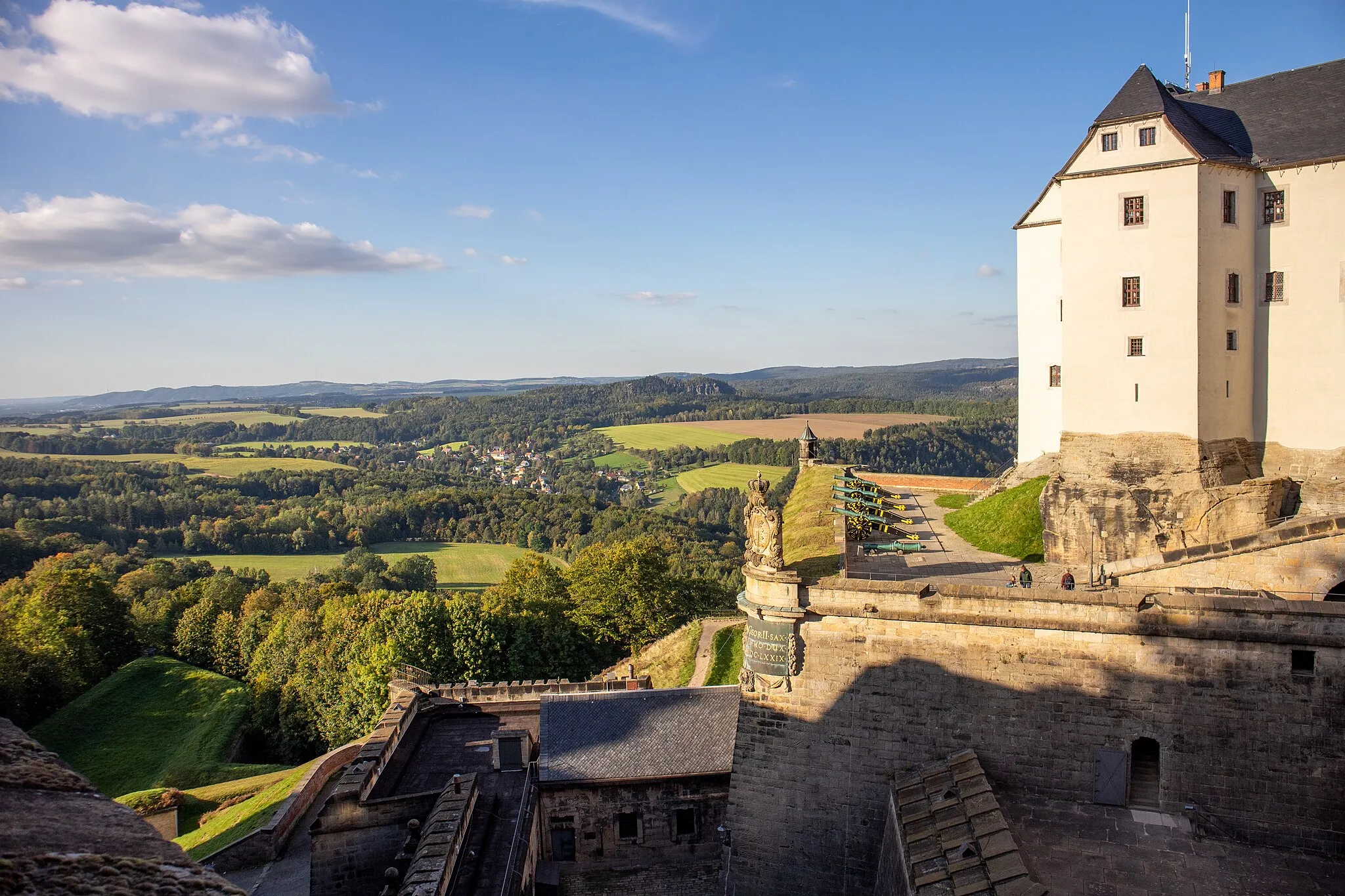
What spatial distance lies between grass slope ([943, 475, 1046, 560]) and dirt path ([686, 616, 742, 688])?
11.9 meters

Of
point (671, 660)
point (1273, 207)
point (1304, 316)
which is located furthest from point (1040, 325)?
point (671, 660)

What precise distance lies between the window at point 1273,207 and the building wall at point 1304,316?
135 millimetres

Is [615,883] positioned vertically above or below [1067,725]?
below

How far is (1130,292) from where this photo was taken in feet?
76.1

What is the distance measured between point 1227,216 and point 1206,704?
14464 millimetres

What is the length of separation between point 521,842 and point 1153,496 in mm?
18701

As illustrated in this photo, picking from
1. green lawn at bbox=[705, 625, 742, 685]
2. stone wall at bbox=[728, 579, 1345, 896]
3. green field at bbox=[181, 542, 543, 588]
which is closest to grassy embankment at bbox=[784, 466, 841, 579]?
stone wall at bbox=[728, 579, 1345, 896]

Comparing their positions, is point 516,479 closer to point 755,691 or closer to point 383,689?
point 383,689

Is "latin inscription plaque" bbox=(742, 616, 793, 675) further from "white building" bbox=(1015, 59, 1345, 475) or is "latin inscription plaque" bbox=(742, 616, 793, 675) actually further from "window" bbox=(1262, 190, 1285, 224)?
"window" bbox=(1262, 190, 1285, 224)

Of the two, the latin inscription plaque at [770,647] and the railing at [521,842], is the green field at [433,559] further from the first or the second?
the latin inscription plaque at [770,647]

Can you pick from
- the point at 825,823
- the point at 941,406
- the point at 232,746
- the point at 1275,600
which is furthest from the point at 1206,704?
the point at 941,406

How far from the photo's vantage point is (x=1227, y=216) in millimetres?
22484

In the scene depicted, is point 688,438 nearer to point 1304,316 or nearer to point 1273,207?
point 1273,207

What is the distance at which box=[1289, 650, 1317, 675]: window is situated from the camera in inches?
570
